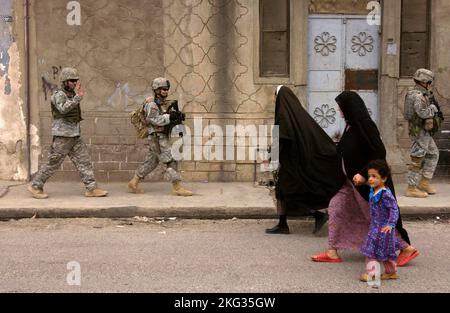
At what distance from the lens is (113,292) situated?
4418 millimetres

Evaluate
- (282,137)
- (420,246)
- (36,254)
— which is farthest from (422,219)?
(36,254)

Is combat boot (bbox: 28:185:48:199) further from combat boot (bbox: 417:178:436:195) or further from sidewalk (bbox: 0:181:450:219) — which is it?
combat boot (bbox: 417:178:436:195)

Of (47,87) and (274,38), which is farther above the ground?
(274,38)

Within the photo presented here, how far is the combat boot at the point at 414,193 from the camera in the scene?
812 centimetres

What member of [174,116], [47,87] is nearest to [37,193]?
[47,87]

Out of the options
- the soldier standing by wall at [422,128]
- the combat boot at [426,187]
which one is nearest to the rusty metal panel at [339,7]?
the soldier standing by wall at [422,128]

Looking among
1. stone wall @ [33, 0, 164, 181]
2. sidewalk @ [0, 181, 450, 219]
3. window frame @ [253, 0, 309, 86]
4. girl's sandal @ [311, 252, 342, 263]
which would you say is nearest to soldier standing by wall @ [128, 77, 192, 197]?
sidewalk @ [0, 181, 450, 219]

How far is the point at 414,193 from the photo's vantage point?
26.7 feet

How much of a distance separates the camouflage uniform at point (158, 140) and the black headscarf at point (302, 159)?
2.20m

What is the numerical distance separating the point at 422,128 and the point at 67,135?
487 cm

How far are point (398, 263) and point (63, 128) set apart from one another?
4705 millimetres

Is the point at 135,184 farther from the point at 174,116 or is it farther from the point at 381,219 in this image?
the point at 381,219

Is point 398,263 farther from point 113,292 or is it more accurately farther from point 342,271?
point 113,292

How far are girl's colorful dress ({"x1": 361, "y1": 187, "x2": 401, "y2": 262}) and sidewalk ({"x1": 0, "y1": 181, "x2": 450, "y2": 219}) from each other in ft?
8.80
